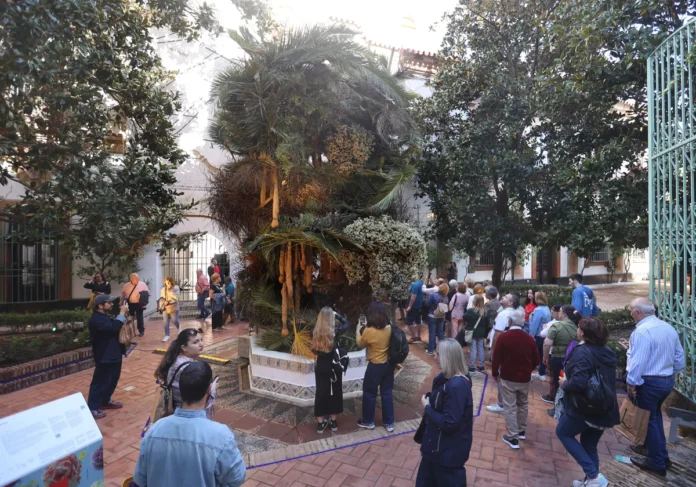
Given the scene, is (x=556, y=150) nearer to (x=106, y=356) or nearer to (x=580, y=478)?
(x=580, y=478)

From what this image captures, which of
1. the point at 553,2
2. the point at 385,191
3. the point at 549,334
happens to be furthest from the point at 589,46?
the point at 549,334

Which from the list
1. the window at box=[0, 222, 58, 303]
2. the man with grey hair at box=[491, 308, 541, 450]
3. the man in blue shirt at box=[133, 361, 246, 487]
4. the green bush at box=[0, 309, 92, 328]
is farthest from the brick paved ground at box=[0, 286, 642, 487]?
the window at box=[0, 222, 58, 303]

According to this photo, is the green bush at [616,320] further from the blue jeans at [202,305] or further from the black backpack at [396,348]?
the blue jeans at [202,305]

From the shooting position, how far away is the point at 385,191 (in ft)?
22.9

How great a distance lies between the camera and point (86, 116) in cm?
662

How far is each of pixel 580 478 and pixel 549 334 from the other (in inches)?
75.9

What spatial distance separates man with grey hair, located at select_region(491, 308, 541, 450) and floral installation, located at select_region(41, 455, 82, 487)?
409 cm

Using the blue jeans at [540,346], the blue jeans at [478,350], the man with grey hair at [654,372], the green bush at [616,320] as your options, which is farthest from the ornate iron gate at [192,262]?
the man with grey hair at [654,372]

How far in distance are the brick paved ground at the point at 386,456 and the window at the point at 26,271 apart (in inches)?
304

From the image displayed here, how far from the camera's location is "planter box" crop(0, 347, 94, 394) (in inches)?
259

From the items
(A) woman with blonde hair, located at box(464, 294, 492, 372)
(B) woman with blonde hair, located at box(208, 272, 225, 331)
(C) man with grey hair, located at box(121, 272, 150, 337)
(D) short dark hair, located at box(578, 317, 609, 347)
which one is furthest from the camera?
(B) woman with blonde hair, located at box(208, 272, 225, 331)

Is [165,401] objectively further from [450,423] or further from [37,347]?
[37,347]

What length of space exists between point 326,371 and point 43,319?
864 centimetres

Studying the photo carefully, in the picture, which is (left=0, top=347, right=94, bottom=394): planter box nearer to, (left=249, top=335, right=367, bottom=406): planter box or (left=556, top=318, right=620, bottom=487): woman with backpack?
(left=249, top=335, right=367, bottom=406): planter box
